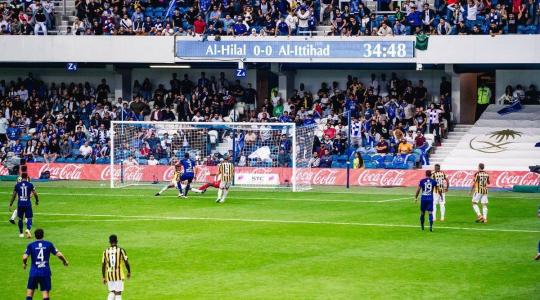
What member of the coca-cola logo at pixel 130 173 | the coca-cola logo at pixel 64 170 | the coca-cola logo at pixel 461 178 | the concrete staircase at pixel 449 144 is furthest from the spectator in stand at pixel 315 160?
the coca-cola logo at pixel 64 170

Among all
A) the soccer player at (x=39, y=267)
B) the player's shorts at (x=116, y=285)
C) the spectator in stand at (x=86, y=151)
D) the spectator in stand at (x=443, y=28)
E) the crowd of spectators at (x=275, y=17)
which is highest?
the crowd of spectators at (x=275, y=17)

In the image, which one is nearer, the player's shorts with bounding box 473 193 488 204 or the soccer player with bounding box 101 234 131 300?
the soccer player with bounding box 101 234 131 300

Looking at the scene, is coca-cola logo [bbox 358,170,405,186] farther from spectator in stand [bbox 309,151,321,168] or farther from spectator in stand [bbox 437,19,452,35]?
spectator in stand [bbox 437,19,452,35]

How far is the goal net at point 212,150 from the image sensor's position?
5162 cm

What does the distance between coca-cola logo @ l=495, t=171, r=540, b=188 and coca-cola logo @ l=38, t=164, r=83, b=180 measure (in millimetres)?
20144

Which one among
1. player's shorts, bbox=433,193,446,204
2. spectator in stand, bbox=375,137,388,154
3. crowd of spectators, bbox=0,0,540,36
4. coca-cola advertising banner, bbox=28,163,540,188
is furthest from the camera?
crowd of spectators, bbox=0,0,540,36

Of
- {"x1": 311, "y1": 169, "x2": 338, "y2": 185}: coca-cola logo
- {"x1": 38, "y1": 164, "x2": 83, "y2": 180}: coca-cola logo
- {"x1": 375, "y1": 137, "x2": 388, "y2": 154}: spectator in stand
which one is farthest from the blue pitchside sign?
{"x1": 38, "y1": 164, "x2": 83, "y2": 180}: coca-cola logo

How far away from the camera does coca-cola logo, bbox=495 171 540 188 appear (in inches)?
1919

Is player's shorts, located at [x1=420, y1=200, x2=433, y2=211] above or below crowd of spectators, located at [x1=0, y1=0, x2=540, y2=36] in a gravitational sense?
below

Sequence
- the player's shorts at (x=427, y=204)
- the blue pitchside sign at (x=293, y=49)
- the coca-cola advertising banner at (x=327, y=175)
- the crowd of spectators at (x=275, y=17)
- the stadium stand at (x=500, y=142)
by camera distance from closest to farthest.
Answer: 1. the player's shorts at (x=427, y=204)
2. the coca-cola advertising banner at (x=327, y=175)
3. the stadium stand at (x=500, y=142)
4. the crowd of spectators at (x=275, y=17)
5. the blue pitchside sign at (x=293, y=49)

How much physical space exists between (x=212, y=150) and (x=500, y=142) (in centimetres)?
1357

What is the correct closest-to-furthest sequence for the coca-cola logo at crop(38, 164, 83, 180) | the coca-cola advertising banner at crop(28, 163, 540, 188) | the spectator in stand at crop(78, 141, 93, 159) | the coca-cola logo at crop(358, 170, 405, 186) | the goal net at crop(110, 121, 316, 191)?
the coca-cola advertising banner at crop(28, 163, 540, 188) → the coca-cola logo at crop(358, 170, 405, 186) → the goal net at crop(110, 121, 316, 191) → the coca-cola logo at crop(38, 164, 83, 180) → the spectator in stand at crop(78, 141, 93, 159)

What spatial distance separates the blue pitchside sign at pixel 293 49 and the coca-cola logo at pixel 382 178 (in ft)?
20.7

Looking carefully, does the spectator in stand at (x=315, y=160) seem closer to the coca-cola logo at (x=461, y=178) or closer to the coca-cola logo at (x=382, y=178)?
the coca-cola logo at (x=382, y=178)
